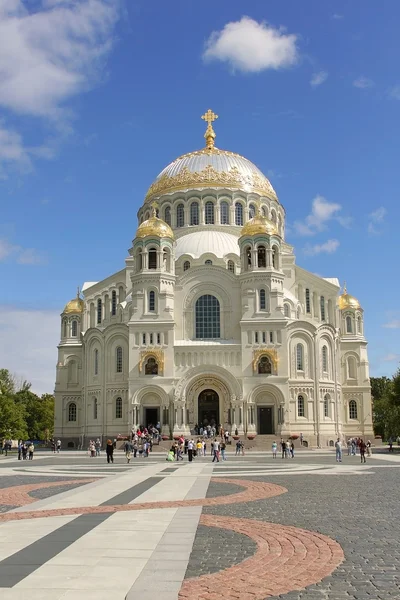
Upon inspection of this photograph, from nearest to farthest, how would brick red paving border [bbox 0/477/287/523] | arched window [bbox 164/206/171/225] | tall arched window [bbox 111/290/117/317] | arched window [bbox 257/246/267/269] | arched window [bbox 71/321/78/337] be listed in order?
brick red paving border [bbox 0/477/287/523] → arched window [bbox 257/246/267/269] → tall arched window [bbox 111/290/117/317] → arched window [bbox 71/321/78/337] → arched window [bbox 164/206/171/225]

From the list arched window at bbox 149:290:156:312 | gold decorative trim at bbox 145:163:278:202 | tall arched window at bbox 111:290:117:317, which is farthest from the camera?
gold decorative trim at bbox 145:163:278:202

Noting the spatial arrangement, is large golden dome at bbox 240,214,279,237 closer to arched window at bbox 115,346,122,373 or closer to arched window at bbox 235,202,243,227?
arched window at bbox 235,202,243,227

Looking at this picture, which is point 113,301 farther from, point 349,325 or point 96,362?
point 349,325

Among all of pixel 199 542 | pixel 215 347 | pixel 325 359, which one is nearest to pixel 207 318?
pixel 215 347

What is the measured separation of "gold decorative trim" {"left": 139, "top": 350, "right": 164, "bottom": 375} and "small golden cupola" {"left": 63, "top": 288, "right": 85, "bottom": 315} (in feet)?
53.5

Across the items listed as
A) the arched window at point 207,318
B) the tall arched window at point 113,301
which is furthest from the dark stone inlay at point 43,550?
the tall arched window at point 113,301

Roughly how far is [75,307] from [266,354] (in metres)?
24.4

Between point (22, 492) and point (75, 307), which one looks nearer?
point (22, 492)

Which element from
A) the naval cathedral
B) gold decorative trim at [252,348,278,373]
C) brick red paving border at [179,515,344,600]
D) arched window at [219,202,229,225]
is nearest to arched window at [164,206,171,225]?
the naval cathedral

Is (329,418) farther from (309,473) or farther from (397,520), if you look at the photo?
(397,520)

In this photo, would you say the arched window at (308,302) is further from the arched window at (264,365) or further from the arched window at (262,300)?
the arched window at (264,365)

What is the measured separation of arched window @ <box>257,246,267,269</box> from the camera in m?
60.8

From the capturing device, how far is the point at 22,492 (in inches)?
773

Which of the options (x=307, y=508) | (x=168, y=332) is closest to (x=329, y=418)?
(x=168, y=332)
